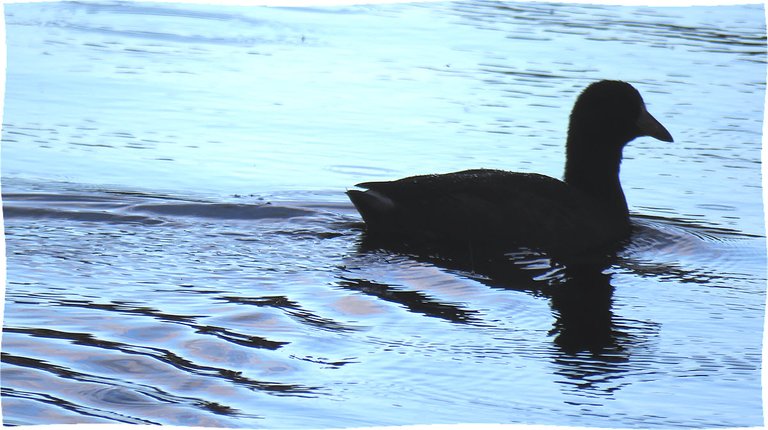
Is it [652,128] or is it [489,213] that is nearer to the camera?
[489,213]

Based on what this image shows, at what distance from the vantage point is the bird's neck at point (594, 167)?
686 cm

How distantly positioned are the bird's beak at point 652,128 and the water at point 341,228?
304 millimetres

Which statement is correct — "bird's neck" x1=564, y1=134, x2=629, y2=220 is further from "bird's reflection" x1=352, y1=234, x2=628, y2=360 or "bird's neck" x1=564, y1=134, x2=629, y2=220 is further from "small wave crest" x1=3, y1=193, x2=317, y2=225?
"small wave crest" x1=3, y1=193, x2=317, y2=225

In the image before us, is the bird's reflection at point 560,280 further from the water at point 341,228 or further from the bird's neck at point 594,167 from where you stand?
the bird's neck at point 594,167

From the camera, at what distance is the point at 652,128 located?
697 centimetres

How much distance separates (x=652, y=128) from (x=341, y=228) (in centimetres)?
163

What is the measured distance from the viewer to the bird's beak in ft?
22.8

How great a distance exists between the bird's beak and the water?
1.00 ft

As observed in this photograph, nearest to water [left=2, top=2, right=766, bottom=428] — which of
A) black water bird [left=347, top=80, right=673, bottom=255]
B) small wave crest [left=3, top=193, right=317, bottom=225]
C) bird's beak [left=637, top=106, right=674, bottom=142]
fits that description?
small wave crest [left=3, top=193, right=317, bottom=225]

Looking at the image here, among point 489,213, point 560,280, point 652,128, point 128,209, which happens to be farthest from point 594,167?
point 128,209

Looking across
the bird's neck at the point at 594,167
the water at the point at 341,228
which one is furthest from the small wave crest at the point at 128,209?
the bird's neck at the point at 594,167

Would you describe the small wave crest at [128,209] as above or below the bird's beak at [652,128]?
below

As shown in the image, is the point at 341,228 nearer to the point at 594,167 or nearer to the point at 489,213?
the point at 489,213

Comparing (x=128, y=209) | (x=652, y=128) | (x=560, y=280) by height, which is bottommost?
(x=560, y=280)
